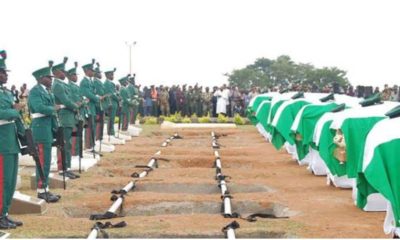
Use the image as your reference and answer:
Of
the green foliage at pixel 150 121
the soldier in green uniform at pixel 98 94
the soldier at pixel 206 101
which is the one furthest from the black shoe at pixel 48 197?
the soldier at pixel 206 101

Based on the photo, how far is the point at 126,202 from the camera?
1110 cm

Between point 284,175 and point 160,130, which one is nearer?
point 284,175

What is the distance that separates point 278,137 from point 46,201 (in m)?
7.88

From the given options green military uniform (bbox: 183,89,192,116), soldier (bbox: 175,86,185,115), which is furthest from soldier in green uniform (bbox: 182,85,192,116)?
soldier (bbox: 175,86,185,115)

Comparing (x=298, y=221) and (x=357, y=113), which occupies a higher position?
(x=357, y=113)

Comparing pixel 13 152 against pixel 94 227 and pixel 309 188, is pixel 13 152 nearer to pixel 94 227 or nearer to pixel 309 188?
pixel 94 227

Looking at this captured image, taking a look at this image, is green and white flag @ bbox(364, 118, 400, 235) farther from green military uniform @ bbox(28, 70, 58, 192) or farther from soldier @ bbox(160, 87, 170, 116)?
soldier @ bbox(160, 87, 170, 116)

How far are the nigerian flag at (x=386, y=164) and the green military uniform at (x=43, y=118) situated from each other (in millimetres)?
4853

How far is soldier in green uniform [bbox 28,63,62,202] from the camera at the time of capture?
36.8 feet

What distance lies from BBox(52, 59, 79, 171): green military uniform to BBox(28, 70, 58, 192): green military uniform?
166 cm

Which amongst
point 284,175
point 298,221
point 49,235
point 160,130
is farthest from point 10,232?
point 160,130

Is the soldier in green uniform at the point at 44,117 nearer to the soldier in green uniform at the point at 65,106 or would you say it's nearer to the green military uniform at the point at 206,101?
the soldier in green uniform at the point at 65,106

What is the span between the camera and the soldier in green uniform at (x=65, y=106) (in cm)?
1327

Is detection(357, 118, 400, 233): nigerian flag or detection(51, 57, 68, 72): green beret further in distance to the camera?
detection(51, 57, 68, 72): green beret
